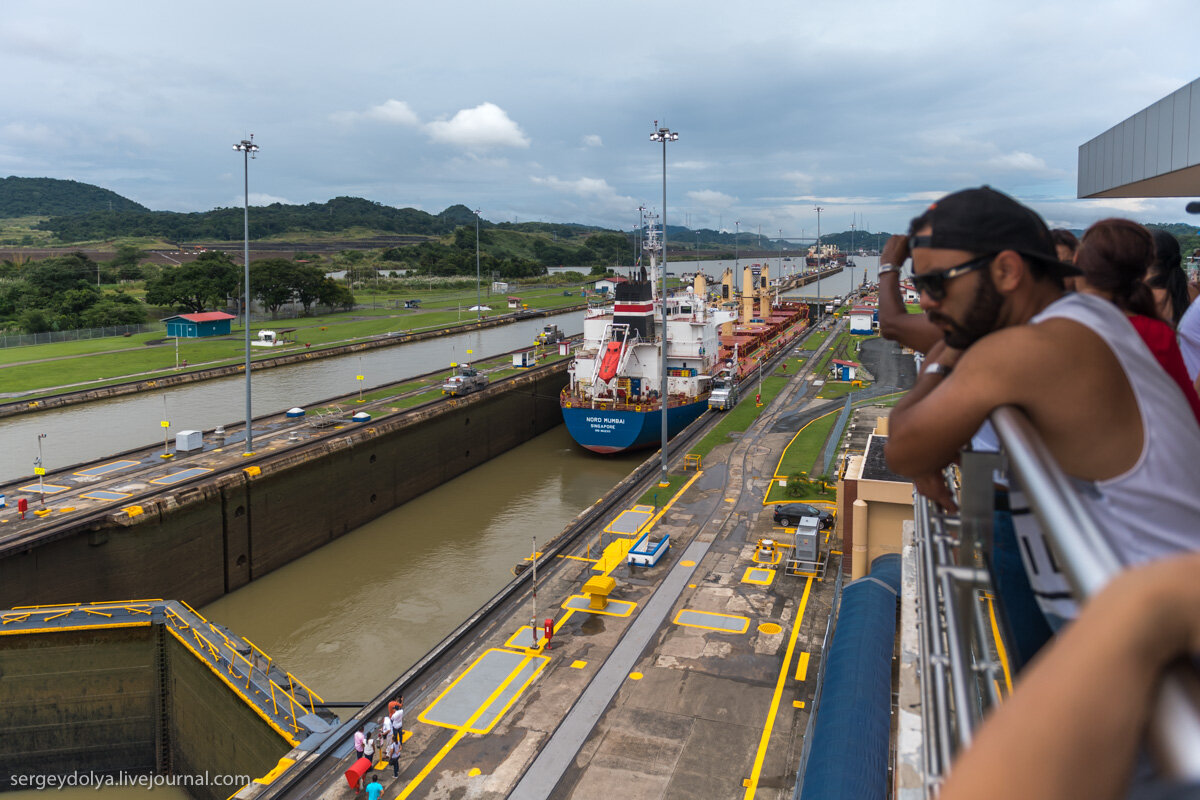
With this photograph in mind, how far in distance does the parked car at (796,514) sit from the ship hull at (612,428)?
13.6 m

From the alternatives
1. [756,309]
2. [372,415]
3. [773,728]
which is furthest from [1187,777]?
[756,309]

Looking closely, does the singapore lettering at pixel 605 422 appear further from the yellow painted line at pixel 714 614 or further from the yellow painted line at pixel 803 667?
the yellow painted line at pixel 803 667

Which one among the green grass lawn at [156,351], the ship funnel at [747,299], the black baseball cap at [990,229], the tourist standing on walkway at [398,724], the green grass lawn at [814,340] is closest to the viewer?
the black baseball cap at [990,229]

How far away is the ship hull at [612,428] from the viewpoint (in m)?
38.2

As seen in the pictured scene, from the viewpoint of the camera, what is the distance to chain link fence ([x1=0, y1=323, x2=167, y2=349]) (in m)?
59.0

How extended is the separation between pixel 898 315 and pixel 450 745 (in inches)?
509

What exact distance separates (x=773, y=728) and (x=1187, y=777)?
15.0 m

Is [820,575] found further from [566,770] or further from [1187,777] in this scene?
[1187,777]

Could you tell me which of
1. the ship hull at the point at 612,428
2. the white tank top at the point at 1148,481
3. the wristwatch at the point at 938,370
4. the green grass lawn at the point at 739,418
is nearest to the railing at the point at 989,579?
the white tank top at the point at 1148,481

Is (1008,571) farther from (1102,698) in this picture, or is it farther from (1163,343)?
(1102,698)

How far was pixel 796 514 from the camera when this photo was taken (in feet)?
79.9

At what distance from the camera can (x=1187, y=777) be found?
78 centimetres

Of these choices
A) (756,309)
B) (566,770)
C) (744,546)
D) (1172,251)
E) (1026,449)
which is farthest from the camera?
(756,309)

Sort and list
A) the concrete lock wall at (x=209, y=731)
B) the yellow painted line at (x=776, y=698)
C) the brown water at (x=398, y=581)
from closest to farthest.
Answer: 1. the yellow painted line at (x=776, y=698)
2. the concrete lock wall at (x=209, y=731)
3. the brown water at (x=398, y=581)
